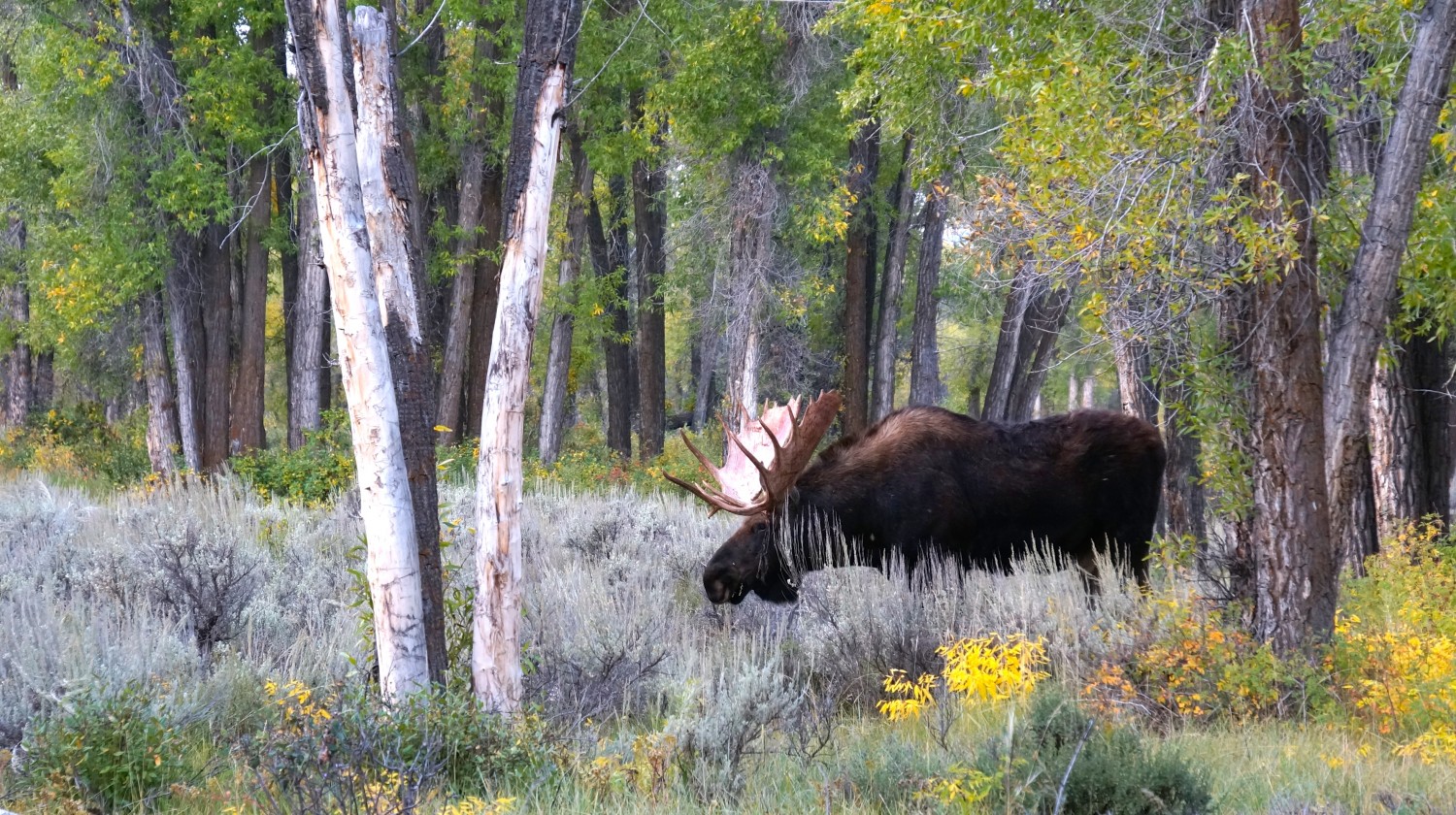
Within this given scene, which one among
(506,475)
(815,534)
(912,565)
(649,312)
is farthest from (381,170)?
(649,312)

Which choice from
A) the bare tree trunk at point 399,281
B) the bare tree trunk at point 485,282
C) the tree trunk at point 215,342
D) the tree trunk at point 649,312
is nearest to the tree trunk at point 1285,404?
the bare tree trunk at point 399,281

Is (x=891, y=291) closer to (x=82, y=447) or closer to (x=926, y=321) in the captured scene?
(x=926, y=321)

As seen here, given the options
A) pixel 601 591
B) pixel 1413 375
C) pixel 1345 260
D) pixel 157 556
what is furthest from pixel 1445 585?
pixel 157 556

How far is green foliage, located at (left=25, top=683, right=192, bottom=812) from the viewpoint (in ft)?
16.1

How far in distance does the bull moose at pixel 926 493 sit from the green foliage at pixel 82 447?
42.7ft

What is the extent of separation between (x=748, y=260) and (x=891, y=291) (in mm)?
4546

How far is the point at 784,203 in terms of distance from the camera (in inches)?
806

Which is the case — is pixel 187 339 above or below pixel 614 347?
below

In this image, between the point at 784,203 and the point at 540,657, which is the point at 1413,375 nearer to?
the point at 540,657

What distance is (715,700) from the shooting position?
597 centimetres

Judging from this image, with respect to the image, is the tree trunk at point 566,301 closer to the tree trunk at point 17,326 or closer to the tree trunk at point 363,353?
the tree trunk at point 17,326

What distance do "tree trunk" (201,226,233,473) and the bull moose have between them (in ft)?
38.5

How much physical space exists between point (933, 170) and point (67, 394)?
28612 millimetres

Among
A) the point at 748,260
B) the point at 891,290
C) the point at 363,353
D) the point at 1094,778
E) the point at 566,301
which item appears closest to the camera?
the point at 1094,778
